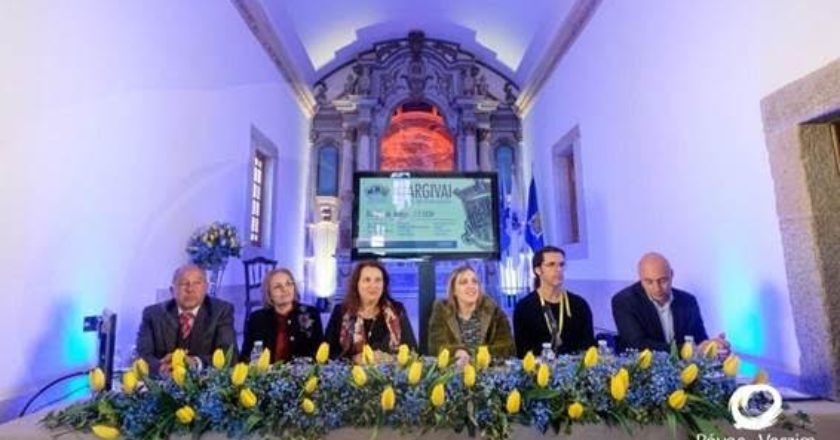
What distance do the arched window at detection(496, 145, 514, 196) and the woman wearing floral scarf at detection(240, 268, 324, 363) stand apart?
5.47 metres

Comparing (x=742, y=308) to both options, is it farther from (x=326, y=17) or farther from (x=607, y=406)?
(x=326, y=17)

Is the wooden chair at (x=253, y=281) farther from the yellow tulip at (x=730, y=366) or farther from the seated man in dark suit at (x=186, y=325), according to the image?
the yellow tulip at (x=730, y=366)

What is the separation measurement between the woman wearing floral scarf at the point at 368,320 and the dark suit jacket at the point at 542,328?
0.54m

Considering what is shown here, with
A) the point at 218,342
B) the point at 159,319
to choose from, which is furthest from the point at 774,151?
the point at 159,319

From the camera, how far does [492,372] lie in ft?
4.87

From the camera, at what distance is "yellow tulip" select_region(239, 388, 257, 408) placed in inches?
52.8

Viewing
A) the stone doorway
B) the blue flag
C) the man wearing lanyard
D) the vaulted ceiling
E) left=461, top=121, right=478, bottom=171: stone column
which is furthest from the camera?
left=461, top=121, right=478, bottom=171: stone column

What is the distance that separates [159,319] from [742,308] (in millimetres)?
3008

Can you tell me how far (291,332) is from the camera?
227 centimetres

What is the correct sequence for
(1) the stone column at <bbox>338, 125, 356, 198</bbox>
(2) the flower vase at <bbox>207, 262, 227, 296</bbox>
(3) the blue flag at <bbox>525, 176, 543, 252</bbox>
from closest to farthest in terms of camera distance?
(2) the flower vase at <bbox>207, 262, 227, 296</bbox>, (3) the blue flag at <bbox>525, 176, 543, 252</bbox>, (1) the stone column at <bbox>338, 125, 356, 198</bbox>

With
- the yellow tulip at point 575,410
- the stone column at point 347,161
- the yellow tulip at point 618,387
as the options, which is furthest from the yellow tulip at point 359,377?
the stone column at point 347,161

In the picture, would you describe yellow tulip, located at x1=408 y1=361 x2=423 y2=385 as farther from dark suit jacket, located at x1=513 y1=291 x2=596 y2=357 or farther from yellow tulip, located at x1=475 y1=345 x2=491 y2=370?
dark suit jacket, located at x1=513 y1=291 x2=596 y2=357

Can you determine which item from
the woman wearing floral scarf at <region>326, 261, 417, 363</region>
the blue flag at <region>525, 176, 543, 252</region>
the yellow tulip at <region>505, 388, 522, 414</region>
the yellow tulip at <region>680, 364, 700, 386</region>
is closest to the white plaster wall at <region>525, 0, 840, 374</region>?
the yellow tulip at <region>680, 364, 700, 386</region>

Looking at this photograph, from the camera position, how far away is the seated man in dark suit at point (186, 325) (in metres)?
2.18
